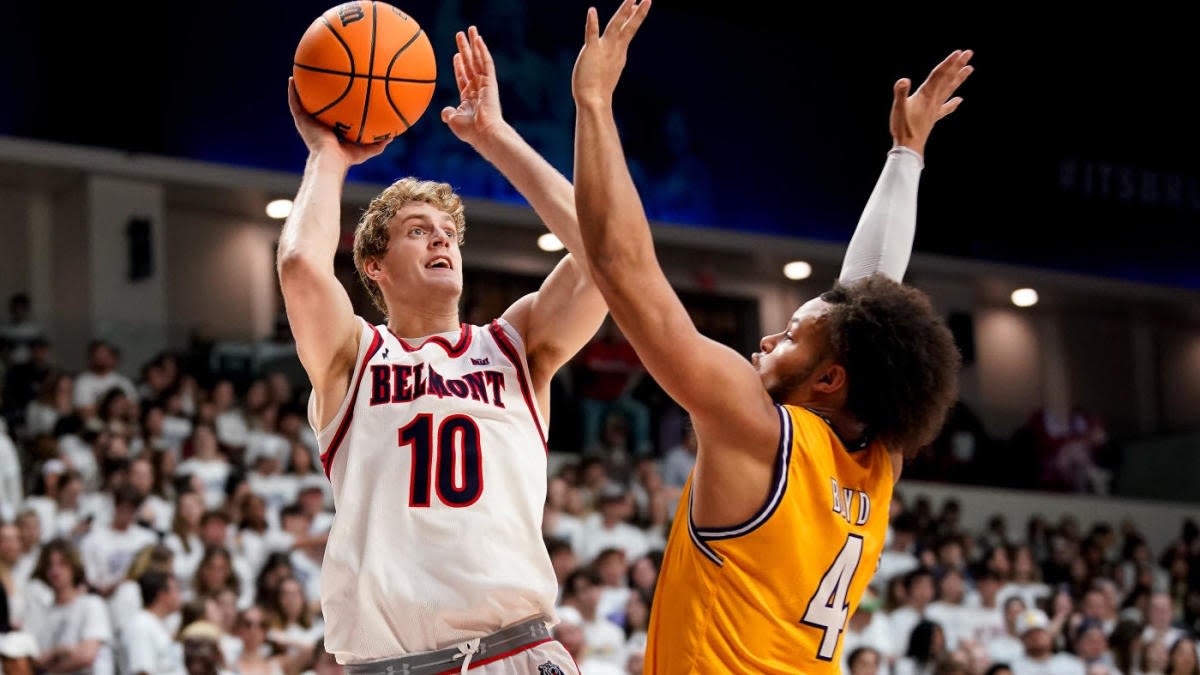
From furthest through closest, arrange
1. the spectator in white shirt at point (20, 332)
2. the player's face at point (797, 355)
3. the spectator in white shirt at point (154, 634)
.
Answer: the spectator in white shirt at point (20, 332)
the spectator in white shirt at point (154, 634)
the player's face at point (797, 355)

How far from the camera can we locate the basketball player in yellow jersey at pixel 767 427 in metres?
2.84

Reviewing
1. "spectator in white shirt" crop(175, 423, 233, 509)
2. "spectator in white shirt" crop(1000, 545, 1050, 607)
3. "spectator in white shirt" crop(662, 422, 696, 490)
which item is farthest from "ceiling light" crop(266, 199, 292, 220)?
"spectator in white shirt" crop(1000, 545, 1050, 607)

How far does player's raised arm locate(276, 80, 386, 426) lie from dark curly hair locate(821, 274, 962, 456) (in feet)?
4.00

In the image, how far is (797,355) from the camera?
10.7ft

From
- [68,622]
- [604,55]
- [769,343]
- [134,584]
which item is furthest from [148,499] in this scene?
[604,55]

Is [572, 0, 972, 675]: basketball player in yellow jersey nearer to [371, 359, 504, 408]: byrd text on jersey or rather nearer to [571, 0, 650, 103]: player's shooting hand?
[571, 0, 650, 103]: player's shooting hand

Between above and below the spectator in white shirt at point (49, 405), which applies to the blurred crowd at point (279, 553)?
below

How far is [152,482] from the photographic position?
32.7 feet

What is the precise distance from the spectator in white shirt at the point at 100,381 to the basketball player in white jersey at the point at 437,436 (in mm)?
8051

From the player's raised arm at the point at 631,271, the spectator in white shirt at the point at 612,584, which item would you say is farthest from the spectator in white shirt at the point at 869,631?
the player's raised arm at the point at 631,271

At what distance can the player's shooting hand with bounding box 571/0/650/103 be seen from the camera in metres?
2.87

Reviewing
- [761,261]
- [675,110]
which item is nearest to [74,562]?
[675,110]

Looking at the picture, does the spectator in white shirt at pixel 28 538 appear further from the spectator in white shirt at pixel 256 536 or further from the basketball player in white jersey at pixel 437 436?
the basketball player in white jersey at pixel 437 436

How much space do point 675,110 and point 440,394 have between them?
13.0 meters
